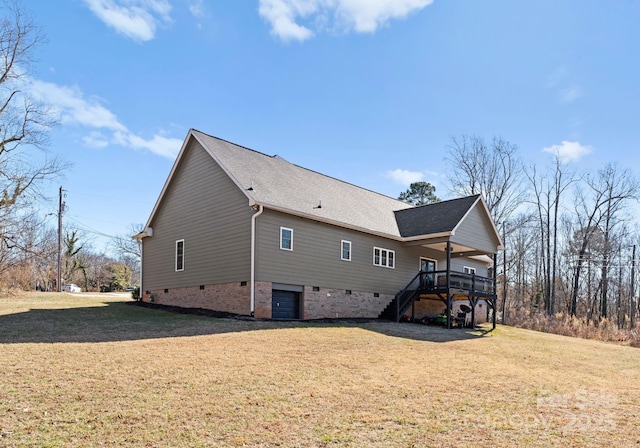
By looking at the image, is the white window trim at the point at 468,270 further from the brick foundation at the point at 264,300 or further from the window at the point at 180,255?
the window at the point at 180,255

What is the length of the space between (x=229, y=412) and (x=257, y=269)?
10.5 meters

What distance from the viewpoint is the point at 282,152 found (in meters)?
23.8

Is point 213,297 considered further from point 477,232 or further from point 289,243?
point 477,232

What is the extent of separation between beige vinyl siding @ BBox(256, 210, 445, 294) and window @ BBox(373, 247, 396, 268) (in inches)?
8.1

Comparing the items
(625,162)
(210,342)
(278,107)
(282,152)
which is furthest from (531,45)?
(625,162)

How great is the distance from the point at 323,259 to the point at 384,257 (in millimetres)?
4449

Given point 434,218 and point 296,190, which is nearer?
point 296,190

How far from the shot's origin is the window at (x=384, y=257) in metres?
22.3

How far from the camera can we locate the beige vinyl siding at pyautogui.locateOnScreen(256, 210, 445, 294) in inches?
690

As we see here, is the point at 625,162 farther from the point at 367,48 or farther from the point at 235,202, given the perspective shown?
the point at 235,202

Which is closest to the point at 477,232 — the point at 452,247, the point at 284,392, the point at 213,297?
the point at 452,247

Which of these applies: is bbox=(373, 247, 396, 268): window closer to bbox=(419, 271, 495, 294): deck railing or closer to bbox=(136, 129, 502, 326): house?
bbox=(136, 129, 502, 326): house

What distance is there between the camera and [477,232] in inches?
933

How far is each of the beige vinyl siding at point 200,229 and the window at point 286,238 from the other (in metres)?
1.38
